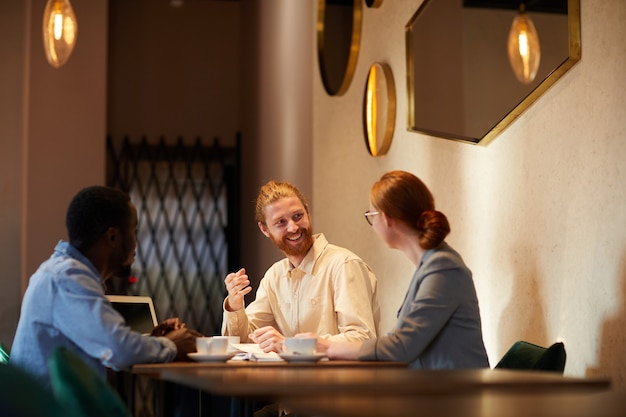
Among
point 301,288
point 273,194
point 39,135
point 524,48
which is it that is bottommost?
point 301,288

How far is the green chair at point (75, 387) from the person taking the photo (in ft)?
3.96

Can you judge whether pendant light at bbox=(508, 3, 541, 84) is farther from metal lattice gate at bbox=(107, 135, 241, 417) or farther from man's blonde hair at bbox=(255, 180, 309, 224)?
metal lattice gate at bbox=(107, 135, 241, 417)

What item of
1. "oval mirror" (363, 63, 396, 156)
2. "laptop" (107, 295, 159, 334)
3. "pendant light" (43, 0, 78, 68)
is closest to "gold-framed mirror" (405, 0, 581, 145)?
"oval mirror" (363, 63, 396, 156)

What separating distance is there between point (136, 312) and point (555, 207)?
160 cm

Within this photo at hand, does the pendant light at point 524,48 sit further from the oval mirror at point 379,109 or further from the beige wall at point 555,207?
the oval mirror at point 379,109

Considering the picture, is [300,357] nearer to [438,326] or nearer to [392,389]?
[438,326]

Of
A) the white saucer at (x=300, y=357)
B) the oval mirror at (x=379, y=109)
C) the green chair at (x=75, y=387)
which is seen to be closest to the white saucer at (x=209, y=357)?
the white saucer at (x=300, y=357)

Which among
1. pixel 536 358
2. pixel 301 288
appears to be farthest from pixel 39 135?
pixel 536 358

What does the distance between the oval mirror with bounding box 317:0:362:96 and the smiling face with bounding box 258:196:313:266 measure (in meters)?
1.39

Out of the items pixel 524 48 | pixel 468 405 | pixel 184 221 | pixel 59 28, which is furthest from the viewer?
pixel 184 221

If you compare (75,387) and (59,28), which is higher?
(59,28)

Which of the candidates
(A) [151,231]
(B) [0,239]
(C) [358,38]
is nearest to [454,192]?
(C) [358,38]

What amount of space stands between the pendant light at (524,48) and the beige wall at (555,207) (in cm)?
9

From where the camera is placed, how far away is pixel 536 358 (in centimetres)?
209
